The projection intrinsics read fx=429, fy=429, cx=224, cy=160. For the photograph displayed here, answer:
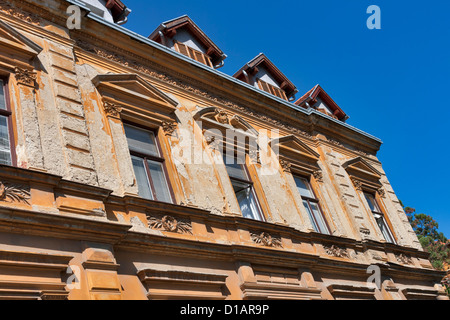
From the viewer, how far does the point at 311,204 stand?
1211cm

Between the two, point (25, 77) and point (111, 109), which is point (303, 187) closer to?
point (111, 109)

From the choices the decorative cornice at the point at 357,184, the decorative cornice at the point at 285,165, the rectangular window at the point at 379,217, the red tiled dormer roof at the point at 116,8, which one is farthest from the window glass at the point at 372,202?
the red tiled dormer roof at the point at 116,8

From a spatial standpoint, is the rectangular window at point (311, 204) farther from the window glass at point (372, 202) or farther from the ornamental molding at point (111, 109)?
the ornamental molding at point (111, 109)

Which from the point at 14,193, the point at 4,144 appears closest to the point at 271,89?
the point at 4,144

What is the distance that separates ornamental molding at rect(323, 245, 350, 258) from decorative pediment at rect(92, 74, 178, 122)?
16.9 ft

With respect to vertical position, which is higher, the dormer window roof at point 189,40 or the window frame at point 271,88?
the dormer window roof at point 189,40

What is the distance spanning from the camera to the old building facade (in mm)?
6383

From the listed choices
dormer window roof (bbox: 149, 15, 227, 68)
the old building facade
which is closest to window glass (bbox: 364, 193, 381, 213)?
the old building facade

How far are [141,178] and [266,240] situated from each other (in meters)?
3.05

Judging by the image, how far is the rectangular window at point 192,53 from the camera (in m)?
12.3

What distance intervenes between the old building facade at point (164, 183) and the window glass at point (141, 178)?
0.03 metres

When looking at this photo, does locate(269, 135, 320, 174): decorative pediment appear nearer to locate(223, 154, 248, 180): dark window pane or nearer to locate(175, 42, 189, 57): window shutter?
locate(223, 154, 248, 180): dark window pane

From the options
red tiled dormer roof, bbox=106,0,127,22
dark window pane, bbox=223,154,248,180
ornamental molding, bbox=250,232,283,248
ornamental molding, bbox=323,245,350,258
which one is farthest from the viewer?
red tiled dormer roof, bbox=106,0,127,22
